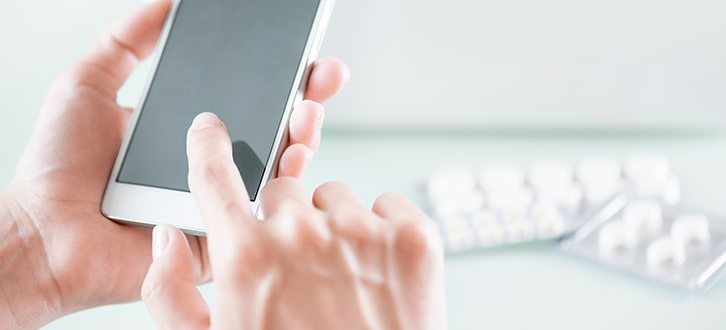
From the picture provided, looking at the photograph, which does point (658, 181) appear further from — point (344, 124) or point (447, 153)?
point (344, 124)

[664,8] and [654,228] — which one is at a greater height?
[664,8]

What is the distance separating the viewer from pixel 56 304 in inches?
26.0

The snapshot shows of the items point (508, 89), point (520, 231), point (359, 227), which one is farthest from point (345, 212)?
point (508, 89)

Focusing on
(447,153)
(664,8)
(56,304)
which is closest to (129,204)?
(56,304)

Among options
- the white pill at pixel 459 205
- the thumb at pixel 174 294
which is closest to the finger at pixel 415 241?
the thumb at pixel 174 294

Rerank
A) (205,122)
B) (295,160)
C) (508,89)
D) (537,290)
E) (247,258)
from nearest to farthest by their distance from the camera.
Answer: (247,258) < (205,122) < (295,160) < (537,290) < (508,89)

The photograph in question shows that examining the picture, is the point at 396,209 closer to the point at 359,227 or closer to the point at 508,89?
the point at 359,227

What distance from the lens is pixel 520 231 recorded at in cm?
80

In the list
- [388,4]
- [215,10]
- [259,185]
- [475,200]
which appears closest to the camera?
[259,185]

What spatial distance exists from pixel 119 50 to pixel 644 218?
21.4 inches

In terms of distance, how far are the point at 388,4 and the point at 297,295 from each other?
2.20ft

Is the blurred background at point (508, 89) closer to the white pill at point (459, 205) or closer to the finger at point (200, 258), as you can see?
the white pill at point (459, 205)

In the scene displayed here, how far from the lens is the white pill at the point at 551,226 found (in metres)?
0.80

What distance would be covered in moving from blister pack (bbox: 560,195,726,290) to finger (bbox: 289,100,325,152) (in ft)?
0.99
